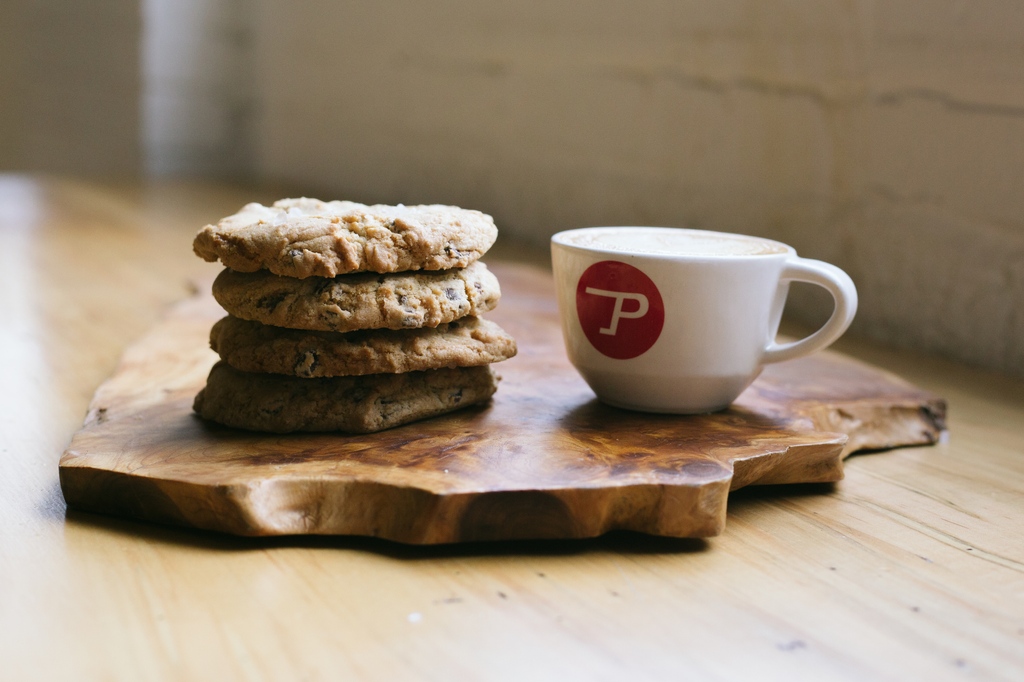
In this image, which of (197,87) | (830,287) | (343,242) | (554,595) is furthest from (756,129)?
(197,87)

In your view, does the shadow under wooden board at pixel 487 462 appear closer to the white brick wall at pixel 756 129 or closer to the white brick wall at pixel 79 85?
the white brick wall at pixel 756 129

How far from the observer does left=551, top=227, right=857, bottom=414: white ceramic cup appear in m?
0.78

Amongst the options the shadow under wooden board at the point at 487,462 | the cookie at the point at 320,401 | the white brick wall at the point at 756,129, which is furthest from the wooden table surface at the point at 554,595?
the white brick wall at the point at 756,129

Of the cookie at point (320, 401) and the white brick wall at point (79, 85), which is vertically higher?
the white brick wall at point (79, 85)

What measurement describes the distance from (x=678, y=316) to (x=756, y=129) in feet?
2.70

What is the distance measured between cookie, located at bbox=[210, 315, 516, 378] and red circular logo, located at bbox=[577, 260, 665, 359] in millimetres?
94

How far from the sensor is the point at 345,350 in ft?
2.39

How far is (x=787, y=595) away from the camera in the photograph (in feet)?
1.94

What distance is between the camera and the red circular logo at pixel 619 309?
2.57ft

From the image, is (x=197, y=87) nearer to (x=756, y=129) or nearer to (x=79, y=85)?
(x=79, y=85)

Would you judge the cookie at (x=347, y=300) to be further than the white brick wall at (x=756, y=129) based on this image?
No

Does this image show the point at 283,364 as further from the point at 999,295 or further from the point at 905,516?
the point at 999,295

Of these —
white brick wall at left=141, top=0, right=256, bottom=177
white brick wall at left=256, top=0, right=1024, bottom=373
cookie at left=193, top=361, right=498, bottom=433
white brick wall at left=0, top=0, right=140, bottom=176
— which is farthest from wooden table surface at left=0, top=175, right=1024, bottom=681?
white brick wall at left=0, top=0, right=140, bottom=176

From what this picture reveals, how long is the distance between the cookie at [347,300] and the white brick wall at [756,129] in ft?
2.47
